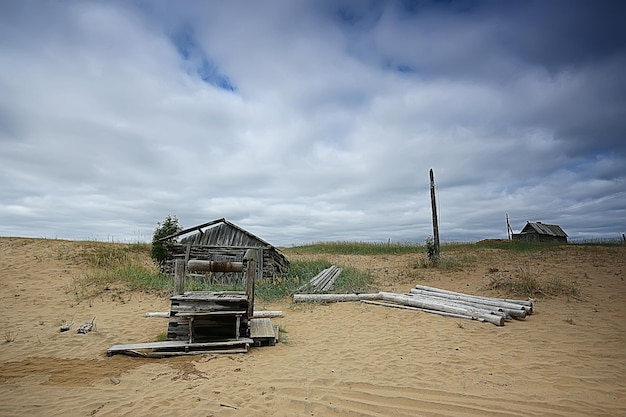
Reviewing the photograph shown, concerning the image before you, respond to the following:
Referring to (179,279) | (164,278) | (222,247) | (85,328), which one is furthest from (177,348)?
(222,247)

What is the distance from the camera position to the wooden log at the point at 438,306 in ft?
28.3

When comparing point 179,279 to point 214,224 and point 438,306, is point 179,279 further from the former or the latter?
point 214,224

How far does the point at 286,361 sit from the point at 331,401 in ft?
5.77

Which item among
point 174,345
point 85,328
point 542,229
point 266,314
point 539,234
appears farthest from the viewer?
point 542,229

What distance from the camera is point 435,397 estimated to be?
4473mm

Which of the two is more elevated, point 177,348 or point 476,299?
point 476,299

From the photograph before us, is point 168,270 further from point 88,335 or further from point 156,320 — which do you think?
point 88,335

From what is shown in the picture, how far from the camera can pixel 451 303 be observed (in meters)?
10.3

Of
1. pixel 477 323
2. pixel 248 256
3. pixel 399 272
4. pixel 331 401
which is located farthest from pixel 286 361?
pixel 399 272

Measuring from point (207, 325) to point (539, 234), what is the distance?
112 ft

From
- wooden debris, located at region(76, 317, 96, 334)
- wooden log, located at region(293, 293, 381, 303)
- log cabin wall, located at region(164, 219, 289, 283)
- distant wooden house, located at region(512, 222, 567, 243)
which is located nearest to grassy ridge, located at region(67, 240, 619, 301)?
log cabin wall, located at region(164, 219, 289, 283)

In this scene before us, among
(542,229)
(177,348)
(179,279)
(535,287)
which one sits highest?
(542,229)

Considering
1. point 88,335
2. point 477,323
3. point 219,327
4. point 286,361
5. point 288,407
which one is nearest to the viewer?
point 288,407

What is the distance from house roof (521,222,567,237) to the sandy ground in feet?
80.9
